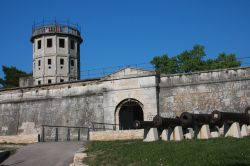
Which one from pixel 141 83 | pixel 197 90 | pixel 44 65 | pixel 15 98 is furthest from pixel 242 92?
pixel 44 65

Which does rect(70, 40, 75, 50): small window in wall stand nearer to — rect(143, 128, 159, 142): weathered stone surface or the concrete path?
the concrete path

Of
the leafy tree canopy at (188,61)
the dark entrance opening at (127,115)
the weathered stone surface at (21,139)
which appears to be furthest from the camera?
the leafy tree canopy at (188,61)

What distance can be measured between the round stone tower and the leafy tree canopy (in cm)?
1029

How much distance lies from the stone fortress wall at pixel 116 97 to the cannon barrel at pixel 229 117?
17.8 feet

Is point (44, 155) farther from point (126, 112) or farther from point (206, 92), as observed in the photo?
point (126, 112)

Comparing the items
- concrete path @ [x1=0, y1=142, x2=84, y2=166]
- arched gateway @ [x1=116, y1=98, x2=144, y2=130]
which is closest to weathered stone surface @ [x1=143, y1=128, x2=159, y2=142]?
concrete path @ [x1=0, y1=142, x2=84, y2=166]

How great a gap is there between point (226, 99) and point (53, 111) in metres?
12.8

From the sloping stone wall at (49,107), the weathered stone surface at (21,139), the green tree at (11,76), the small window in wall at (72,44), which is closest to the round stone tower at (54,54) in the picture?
the small window in wall at (72,44)

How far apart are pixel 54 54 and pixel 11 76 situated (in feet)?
38.6

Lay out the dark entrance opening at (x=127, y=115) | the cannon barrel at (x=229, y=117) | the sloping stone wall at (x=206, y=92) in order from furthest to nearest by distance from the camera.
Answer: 1. the dark entrance opening at (x=127, y=115)
2. the sloping stone wall at (x=206, y=92)
3. the cannon barrel at (x=229, y=117)

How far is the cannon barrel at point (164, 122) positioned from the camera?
1798cm

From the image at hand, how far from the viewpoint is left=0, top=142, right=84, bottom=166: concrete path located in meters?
16.7

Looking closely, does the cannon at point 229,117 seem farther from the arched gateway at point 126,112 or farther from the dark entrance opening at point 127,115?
the dark entrance opening at point 127,115

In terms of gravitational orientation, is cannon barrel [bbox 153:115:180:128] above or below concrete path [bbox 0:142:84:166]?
above
